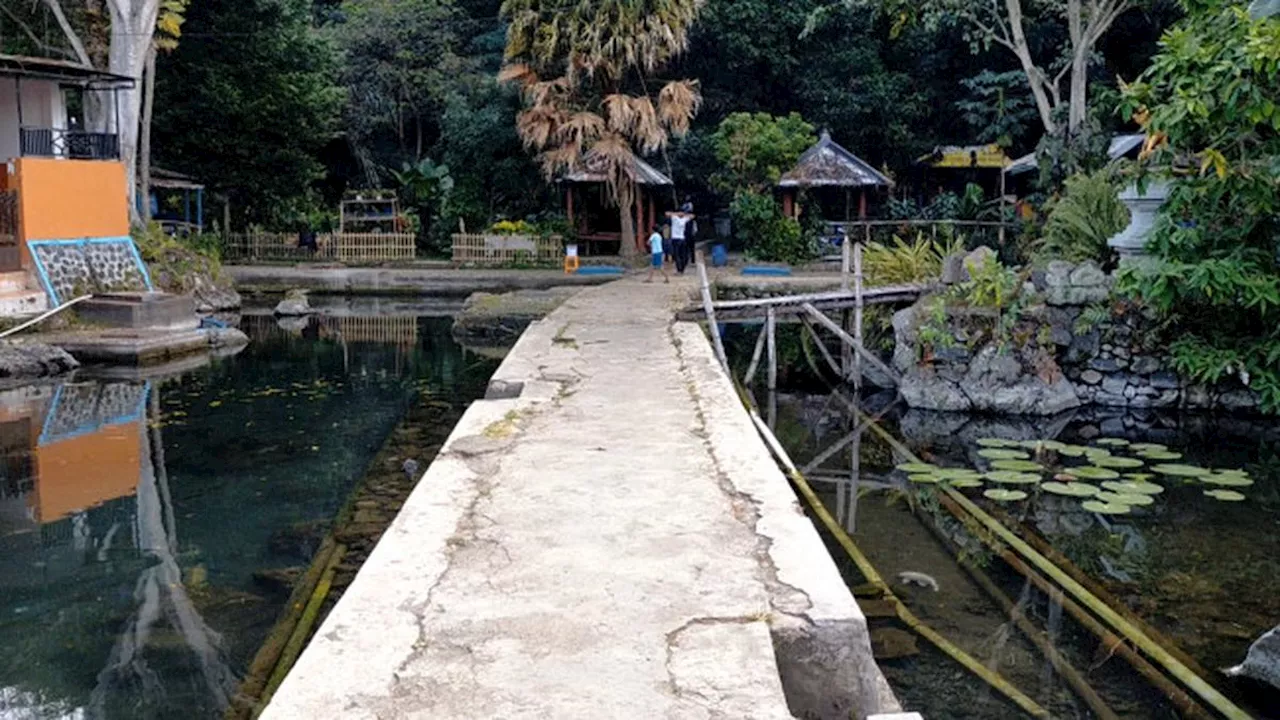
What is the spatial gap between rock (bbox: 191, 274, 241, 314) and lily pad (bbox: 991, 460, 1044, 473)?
54.0 feet

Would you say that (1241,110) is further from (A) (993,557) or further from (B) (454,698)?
(B) (454,698)

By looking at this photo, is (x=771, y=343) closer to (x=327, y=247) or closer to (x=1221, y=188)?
(x=1221, y=188)

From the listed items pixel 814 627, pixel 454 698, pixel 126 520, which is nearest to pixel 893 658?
pixel 814 627

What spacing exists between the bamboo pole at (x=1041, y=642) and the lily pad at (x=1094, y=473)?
2284 mm

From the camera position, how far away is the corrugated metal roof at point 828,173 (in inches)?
1006

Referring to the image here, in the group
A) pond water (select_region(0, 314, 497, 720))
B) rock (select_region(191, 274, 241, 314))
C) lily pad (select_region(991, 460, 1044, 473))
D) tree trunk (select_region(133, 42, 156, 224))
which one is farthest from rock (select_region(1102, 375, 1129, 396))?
tree trunk (select_region(133, 42, 156, 224))

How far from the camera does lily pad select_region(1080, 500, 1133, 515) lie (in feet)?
30.6

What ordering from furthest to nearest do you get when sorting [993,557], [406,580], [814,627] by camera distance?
[993,557] → [406,580] → [814,627]

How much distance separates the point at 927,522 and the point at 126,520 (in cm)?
666

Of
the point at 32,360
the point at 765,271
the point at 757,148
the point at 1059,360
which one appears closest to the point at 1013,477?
the point at 1059,360

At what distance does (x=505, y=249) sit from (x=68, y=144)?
35.3 feet

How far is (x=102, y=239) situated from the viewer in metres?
20.3

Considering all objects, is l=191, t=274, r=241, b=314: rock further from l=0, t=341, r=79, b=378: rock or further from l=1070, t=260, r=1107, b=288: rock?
l=1070, t=260, r=1107, b=288: rock

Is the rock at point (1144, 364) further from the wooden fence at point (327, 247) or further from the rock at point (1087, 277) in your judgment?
the wooden fence at point (327, 247)
